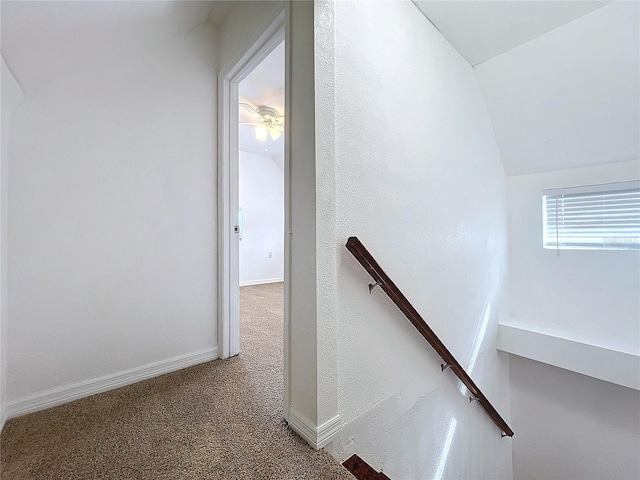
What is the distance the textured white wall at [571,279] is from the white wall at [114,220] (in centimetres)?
313

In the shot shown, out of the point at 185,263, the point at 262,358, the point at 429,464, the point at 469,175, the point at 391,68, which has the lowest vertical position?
the point at 429,464

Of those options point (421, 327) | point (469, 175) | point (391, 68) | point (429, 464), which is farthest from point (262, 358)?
point (469, 175)

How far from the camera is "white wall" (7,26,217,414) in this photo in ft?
4.15

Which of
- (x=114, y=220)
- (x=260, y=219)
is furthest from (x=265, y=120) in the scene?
(x=114, y=220)

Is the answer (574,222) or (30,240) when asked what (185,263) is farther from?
(574,222)

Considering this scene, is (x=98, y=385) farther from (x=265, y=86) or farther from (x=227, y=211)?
(x=265, y=86)

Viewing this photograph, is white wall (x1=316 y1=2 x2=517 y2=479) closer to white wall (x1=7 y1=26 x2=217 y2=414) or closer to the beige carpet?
the beige carpet

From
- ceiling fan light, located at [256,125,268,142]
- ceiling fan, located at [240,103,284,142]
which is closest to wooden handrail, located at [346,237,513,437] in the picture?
ceiling fan, located at [240,103,284,142]

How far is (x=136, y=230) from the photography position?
→ 1.58m

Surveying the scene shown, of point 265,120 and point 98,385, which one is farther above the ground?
point 265,120

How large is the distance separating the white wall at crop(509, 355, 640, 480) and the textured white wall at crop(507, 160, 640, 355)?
51 centimetres

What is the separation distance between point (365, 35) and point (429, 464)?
267 centimetres

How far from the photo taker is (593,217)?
249cm

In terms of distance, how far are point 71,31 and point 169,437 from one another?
1.88 meters
